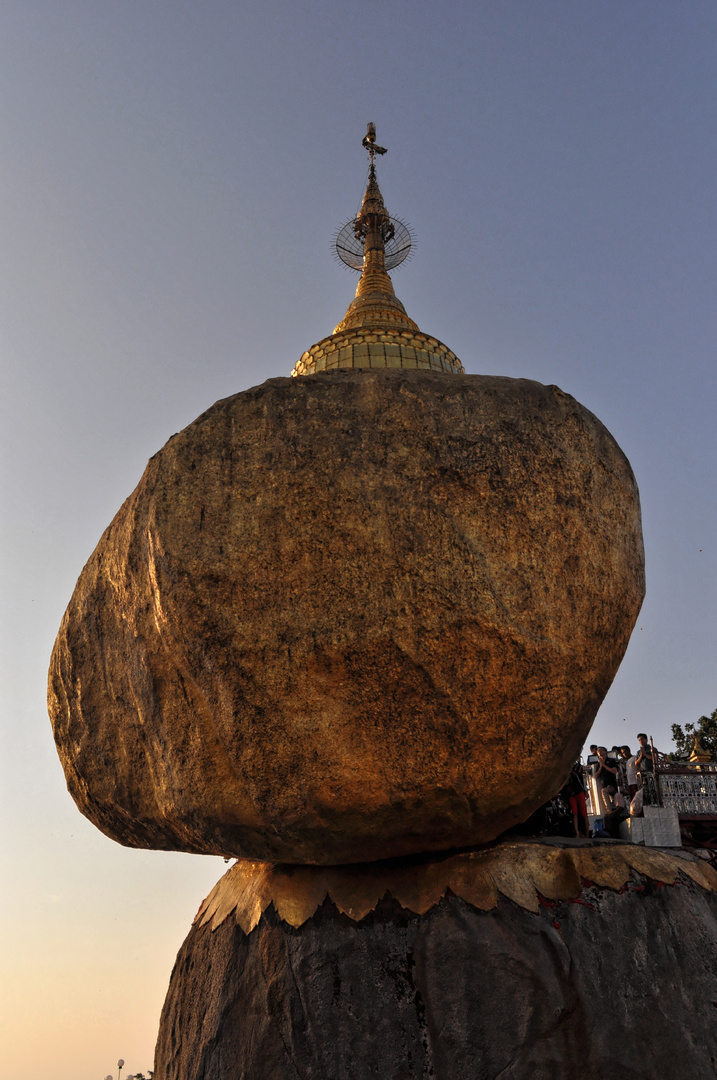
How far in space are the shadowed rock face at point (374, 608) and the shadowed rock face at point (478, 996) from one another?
389mm

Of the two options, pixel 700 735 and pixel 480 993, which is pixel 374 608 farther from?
pixel 700 735

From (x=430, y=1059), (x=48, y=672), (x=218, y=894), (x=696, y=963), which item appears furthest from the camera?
(x=48, y=672)

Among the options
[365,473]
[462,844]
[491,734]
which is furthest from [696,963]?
[365,473]

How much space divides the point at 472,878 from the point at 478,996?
473 mm

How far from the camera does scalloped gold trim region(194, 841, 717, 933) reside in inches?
145

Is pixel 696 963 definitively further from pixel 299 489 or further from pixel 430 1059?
pixel 299 489

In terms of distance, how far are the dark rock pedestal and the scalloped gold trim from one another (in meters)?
0.03

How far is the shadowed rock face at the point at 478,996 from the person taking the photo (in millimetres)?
3342

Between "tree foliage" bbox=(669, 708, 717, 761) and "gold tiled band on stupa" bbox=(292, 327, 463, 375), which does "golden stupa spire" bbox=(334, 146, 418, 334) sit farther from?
"tree foliage" bbox=(669, 708, 717, 761)

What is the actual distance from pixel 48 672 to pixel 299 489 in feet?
7.59

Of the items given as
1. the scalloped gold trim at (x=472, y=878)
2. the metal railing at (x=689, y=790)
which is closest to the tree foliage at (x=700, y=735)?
the metal railing at (x=689, y=790)

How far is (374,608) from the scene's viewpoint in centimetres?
337

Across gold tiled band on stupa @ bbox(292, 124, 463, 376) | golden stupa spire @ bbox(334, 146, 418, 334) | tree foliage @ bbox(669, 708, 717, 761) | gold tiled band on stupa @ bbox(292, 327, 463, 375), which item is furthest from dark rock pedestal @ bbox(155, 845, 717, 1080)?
tree foliage @ bbox(669, 708, 717, 761)

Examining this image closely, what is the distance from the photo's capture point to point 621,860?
3863 mm
